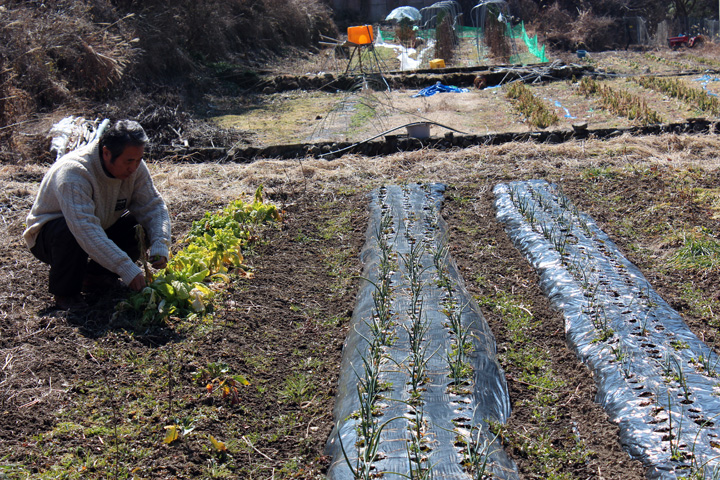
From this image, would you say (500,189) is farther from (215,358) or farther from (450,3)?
(450,3)

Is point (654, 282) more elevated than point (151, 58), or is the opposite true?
point (151, 58)

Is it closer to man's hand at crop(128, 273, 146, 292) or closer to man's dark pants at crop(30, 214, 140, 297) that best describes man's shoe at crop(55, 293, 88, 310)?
man's dark pants at crop(30, 214, 140, 297)

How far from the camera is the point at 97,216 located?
349cm

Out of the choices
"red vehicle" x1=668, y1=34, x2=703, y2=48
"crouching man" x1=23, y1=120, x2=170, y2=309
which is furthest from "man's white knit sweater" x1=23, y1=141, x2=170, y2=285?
"red vehicle" x1=668, y1=34, x2=703, y2=48

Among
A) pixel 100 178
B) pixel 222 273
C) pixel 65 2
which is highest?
pixel 65 2

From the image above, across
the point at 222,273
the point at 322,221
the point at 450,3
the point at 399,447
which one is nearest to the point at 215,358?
the point at 222,273

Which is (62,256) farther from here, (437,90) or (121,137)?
A: (437,90)

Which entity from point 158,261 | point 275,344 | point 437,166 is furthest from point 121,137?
point 437,166

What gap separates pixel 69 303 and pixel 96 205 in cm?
62

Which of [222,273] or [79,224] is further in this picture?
[222,273]

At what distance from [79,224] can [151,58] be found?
9.92m

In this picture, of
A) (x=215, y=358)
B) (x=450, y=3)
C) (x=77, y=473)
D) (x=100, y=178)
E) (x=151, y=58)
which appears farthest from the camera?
(x=450, y=3)

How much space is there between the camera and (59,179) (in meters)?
3.24

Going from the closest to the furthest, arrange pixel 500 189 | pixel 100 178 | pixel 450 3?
pixel 100 178 < pixel 500 189 < pixel 450 3
